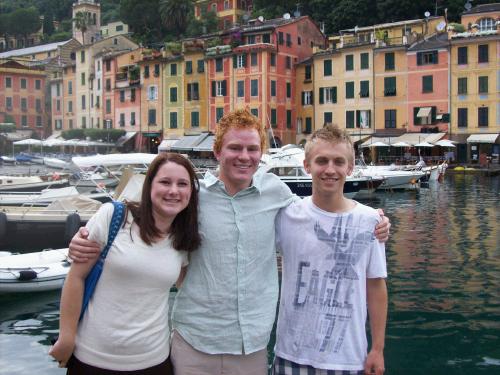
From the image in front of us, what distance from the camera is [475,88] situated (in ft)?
153

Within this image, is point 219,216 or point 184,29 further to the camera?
point 184,29

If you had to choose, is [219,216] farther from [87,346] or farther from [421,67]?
[421,67]

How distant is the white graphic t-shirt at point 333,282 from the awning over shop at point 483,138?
147ft

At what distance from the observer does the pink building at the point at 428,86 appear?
47562 millimetres

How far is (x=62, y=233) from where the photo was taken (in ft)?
49.8

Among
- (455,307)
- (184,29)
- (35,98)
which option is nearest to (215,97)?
(184,29)

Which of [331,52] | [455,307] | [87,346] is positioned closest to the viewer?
[87,346]

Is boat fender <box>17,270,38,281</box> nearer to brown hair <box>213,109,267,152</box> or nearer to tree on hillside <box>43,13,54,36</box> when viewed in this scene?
brown hair <box>213,109,267,152</box>

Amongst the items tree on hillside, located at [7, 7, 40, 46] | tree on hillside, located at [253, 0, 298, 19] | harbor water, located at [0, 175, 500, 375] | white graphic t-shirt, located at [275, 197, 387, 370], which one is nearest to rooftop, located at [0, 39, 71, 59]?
tree on hillside, located at [7, 7, 40, 46]

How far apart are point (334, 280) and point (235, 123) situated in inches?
39.6

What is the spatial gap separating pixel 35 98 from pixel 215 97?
36.4 metres

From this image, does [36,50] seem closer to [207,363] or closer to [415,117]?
[415,117]

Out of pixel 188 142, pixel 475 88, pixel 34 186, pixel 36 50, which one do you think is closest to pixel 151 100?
pixel 188 142

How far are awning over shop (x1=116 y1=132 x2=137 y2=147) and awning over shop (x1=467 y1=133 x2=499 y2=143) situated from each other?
31538 millimetres
